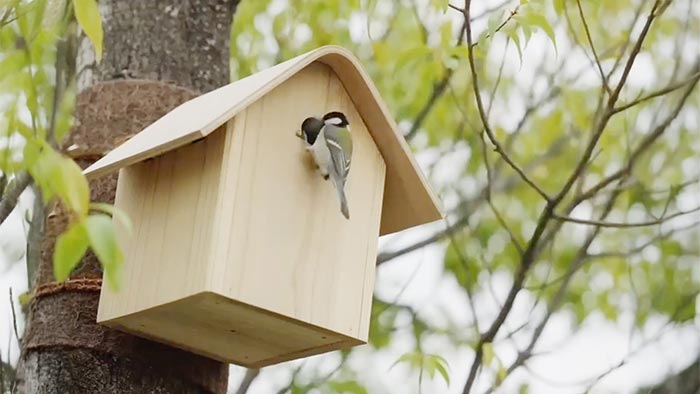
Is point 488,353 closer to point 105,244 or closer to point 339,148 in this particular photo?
point 339,148

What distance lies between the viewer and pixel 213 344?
188 centimetres

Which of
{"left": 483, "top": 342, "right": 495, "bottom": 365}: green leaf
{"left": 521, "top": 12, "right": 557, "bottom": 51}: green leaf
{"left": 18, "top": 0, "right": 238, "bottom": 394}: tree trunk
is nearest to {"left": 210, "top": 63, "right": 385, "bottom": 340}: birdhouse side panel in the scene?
{"left": 18, "top": 0, "right": 238, "bottom": 394}: tree trunk

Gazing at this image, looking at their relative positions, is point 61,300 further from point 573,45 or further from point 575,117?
point 575,117

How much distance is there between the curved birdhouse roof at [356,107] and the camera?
1.71 meters

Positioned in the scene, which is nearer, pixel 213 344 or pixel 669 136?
pixel 213 344

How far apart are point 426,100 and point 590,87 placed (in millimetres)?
848

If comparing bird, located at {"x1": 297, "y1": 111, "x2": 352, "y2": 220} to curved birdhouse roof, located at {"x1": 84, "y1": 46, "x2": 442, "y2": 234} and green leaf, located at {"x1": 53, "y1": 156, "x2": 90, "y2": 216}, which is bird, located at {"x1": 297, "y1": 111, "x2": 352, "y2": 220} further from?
green leaf, located at {"x1": 53, "y1": 156, "x2": 90, "y2": 216}

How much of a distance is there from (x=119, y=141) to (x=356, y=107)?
45cm

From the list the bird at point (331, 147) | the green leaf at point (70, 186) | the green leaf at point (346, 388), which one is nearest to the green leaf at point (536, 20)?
the bird at point (331, 147)

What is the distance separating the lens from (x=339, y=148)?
5.92ft

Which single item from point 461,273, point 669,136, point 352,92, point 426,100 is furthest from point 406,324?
point 352,92

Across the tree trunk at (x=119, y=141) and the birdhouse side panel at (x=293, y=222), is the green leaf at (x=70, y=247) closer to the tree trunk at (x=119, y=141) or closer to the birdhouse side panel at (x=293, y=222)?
the birdhouse side panel at (x=293, y=222)

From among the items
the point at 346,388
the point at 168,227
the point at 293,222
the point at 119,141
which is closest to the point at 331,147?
the point at 293,222

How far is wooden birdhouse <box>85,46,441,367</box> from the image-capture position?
1.69 meters
